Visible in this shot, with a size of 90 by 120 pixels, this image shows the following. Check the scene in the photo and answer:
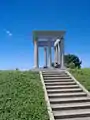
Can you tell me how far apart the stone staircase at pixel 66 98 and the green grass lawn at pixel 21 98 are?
1.66 feet

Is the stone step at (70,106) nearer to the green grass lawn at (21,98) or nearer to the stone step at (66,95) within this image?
the green grass lawn at (21,98)

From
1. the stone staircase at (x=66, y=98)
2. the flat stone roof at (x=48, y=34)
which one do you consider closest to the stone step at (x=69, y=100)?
the stone staircase at (x=66, y=98)

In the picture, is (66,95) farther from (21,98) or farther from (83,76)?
(83,76)

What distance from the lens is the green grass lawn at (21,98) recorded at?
8336 millimetres

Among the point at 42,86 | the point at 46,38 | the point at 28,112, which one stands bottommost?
the point at 28,112

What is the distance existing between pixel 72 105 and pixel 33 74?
157 inches

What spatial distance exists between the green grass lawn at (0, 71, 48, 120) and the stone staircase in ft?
1.66

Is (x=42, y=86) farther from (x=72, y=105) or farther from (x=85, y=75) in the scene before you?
(x=85, y=75)

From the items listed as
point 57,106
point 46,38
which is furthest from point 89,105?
point 46,38

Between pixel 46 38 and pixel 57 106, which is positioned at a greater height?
pixel 46 38

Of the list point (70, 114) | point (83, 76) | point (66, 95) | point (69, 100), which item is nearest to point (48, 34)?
point (83, 76)

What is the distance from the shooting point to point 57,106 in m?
9.34

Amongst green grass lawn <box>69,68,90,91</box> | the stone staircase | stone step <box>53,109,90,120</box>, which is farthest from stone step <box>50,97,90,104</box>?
green grass lawn <box>69,68,90,91</box>

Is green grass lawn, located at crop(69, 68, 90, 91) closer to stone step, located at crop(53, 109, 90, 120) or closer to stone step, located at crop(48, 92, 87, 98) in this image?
stone step, located at crop(48, 92, 87, 98)
